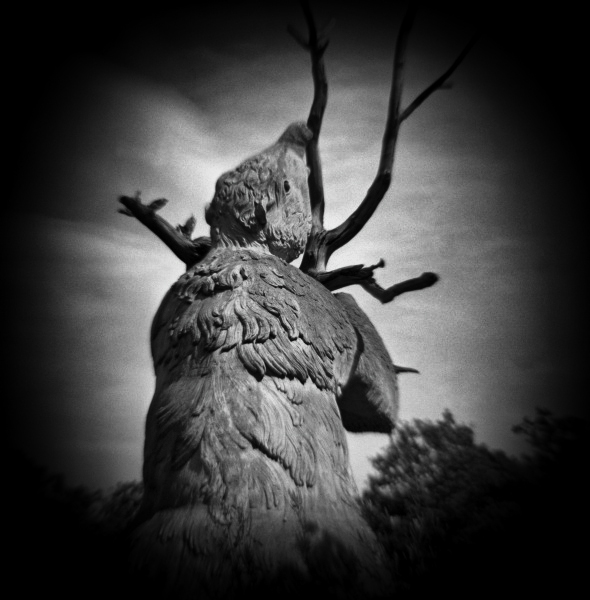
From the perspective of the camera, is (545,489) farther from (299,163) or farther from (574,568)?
(299,163)

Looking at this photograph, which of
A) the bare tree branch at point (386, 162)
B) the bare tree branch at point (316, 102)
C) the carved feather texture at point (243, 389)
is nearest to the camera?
the carved feather texture at point (243, 389)

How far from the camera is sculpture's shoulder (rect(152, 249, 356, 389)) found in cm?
209

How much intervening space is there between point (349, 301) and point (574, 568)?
5.90ft

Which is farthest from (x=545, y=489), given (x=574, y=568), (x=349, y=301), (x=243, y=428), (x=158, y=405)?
(x=158, y=405)

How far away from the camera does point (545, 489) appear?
3059mm

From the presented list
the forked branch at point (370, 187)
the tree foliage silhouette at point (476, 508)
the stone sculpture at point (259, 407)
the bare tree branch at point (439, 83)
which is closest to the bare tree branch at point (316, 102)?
the forked branch at point (370, 187)

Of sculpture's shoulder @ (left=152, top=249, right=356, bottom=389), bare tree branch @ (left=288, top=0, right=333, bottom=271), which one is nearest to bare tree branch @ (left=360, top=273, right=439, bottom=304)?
sculpture's shoulder @ (left=152, top=249, right=356, bottom=389)

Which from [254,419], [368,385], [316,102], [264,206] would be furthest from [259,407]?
[316,102]

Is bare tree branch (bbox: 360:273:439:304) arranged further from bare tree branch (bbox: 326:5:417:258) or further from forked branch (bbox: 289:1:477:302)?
bare tree branch (bbox: 326:5:417:258)

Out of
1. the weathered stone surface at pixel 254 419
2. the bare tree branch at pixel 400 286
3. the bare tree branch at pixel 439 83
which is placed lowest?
the weathered stone surface at pixel 254 419

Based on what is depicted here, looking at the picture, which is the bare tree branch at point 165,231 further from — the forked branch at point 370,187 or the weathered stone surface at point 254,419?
the forked branch at point 370,187

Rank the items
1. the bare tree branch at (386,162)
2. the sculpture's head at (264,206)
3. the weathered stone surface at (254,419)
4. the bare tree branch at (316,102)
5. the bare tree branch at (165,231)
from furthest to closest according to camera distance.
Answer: the bare tree branch at (316,102) → the bare tree branch at (386,162) → the bare tree branch at (165,231) → the sculpture's head at (264,206) → the weathered stone surface at (254,419)

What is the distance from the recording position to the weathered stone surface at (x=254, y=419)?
1.56 m

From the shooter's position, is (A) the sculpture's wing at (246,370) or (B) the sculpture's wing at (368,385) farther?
(B) the sculpture's wing at (368,385)
